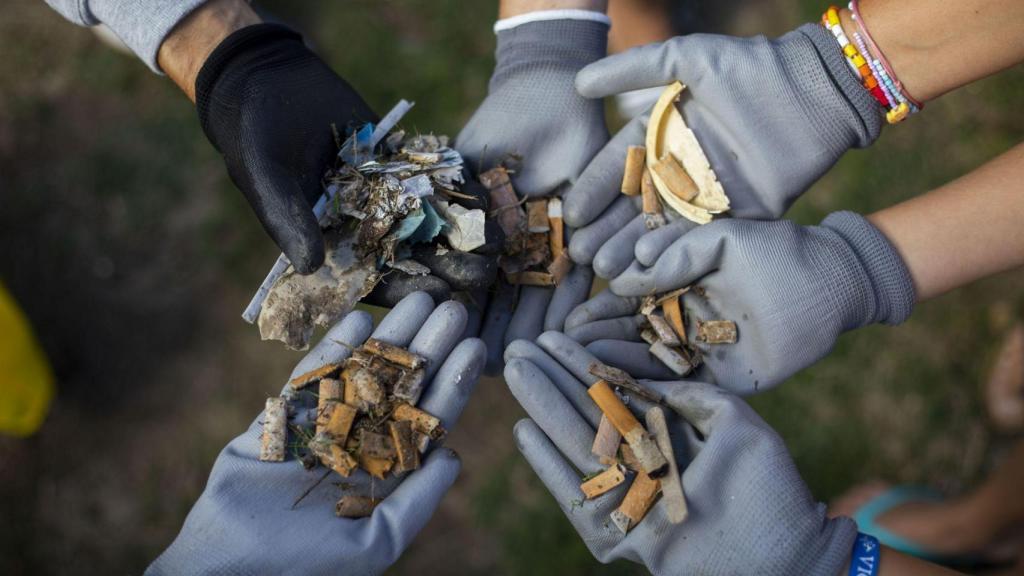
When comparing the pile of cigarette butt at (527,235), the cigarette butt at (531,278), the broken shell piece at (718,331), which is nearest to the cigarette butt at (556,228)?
the pile of cigarette butt at (527,235)

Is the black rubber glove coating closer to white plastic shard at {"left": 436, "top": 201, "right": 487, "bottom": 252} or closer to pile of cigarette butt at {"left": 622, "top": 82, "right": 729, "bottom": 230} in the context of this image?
white plastic shard at {"left": 436, "top": 201, "right": 487, "bottom": 252}

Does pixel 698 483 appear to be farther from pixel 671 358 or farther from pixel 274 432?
pixel 274 432

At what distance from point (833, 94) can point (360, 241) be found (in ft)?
5.99

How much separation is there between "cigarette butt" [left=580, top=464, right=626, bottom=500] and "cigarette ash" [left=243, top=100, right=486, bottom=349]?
88 centimetres

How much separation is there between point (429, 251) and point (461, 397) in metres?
0.55

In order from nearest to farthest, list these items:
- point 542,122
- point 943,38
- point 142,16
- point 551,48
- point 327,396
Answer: point 327,396, point 943,38, point 142,16, point 542,122, point 551,48

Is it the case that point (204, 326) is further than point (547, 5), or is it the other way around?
point (204, 326)

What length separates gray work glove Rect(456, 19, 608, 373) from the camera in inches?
109

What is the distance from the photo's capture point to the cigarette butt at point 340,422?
7.33 feet

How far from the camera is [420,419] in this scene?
2.29 metres

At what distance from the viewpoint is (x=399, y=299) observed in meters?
2.55

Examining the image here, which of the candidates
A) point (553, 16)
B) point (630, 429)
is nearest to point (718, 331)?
point (630, 429)

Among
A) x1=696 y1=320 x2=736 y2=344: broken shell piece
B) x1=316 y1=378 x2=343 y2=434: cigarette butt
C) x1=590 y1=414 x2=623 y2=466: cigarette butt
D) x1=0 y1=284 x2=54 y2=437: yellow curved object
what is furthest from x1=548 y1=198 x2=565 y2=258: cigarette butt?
x1=0 y1=284 x2=54 y2=437: yellow curved object

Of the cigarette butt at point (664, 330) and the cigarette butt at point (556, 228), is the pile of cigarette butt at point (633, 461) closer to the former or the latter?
the cigarette butt at point (664, 330)
